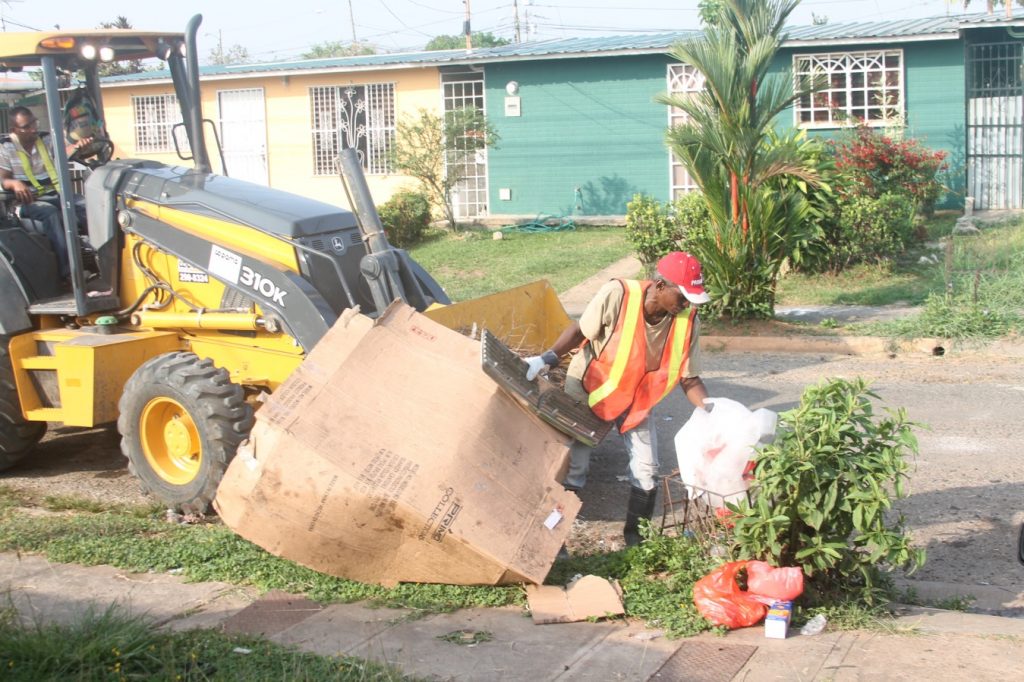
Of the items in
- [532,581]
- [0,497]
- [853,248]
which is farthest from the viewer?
[853,248]

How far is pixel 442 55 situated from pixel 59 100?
16236mm

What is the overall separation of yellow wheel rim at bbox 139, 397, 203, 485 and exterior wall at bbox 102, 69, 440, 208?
54.0 feet

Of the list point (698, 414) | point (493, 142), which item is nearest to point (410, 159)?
point (493, 142)

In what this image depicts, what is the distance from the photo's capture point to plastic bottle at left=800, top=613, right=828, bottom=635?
480 centimetres

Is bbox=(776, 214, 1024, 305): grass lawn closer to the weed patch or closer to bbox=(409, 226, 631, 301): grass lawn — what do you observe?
bbox=(409, 226, 631, 301): grass lawn

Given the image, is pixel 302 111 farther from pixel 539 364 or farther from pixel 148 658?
pixel 148 658

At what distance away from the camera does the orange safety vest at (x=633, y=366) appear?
591 centimetres

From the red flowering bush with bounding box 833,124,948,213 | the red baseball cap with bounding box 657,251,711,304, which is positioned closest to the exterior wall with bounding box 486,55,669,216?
the red flowering bush with bounding box 833,124,948,213

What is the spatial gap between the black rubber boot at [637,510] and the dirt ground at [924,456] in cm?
20

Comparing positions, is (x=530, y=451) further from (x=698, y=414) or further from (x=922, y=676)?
(x=922, y=676)

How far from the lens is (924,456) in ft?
25.0

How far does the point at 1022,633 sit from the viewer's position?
4.69 metres

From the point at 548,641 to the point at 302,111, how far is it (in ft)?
68.8

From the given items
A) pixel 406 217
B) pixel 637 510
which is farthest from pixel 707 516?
pixel 406 217
